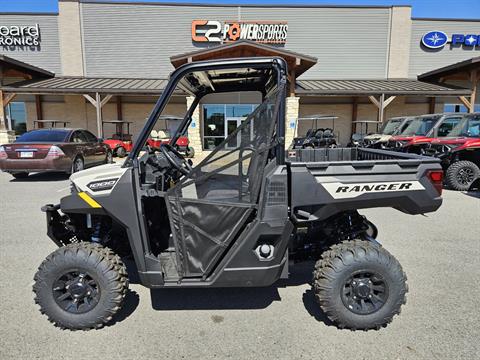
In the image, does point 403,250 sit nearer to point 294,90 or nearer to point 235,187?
point 235,187

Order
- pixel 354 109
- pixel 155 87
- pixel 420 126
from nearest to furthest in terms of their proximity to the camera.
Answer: pixel 420 126, pixel 155 87, pixel 354 109

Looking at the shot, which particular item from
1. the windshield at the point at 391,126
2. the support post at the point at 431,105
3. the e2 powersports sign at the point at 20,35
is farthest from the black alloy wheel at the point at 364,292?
the e2 powersports sign at the point at 20,35

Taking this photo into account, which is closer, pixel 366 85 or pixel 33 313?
pixel 33 313

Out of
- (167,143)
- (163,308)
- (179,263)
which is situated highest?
(167,143)

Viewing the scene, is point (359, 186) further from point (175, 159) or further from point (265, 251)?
point (175, 159)

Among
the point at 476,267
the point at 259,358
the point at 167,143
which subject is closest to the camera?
the point at 259,358

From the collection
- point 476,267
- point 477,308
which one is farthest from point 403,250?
point 477,308

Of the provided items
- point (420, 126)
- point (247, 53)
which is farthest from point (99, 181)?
point (247, 53)

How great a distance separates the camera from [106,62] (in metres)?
21.8

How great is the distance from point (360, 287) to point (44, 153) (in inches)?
357

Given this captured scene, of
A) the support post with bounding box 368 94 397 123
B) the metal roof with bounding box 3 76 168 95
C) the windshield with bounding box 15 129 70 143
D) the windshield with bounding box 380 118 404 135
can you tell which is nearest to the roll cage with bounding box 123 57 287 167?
the windshield with bounding box 15 129 70 143

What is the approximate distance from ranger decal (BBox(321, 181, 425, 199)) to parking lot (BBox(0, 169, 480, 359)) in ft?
3.72

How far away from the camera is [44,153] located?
28.7ft

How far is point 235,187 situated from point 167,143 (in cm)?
116
